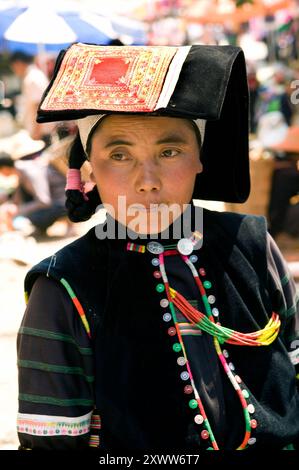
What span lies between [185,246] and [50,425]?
1.81 feet

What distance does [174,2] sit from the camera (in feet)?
62.6

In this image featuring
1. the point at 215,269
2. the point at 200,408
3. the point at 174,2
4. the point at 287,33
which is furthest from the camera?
the point at 174,2

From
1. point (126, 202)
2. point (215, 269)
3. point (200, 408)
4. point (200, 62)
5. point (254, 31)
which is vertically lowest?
point (254, 31)

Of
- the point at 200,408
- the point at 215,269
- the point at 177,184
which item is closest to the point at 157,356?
the point at 200,408

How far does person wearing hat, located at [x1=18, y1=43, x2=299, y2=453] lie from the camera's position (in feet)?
6.11

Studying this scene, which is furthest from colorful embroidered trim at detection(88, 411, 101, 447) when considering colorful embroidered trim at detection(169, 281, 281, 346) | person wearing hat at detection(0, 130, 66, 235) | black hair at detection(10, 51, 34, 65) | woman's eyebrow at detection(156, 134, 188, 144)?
black hair at detection(10, 51, 34, 65)

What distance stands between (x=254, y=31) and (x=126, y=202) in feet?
56.6

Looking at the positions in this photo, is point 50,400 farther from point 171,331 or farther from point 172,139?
point 172,139

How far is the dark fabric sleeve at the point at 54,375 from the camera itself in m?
1.86

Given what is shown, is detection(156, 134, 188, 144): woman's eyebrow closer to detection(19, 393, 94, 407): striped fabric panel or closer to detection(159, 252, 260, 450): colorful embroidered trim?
detection(159, 252, 260, 450): colorful embroidered trim

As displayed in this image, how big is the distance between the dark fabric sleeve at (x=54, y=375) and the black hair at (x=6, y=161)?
6.73m

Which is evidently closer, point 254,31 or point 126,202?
point 126,202

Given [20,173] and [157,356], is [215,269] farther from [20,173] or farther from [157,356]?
[20,173]

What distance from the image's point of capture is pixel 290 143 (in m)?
7.14
